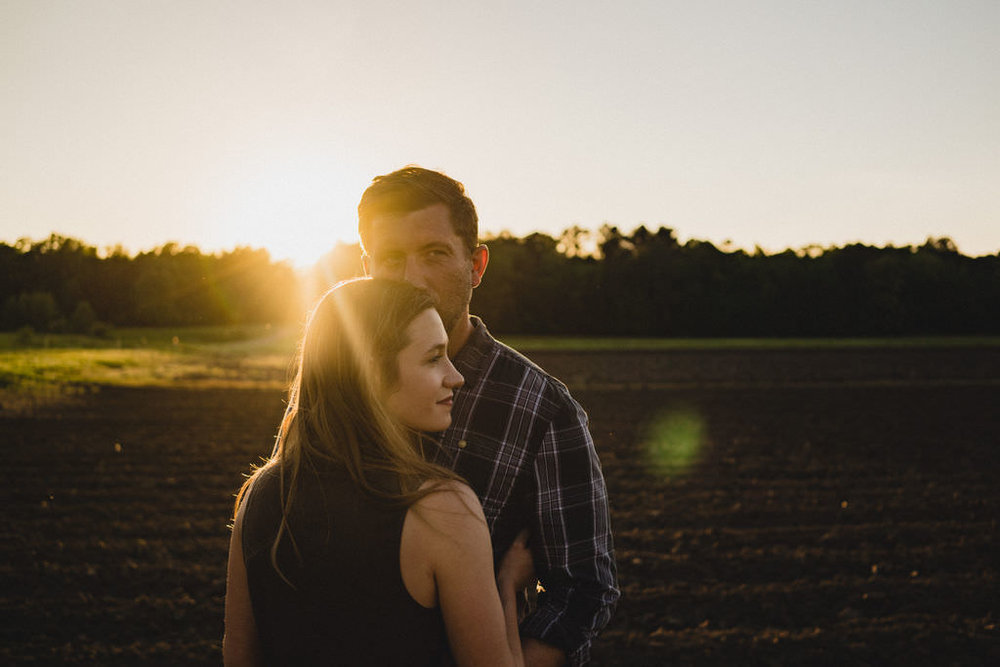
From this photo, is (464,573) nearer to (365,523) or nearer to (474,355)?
(365,523)

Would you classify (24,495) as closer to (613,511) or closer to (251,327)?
(613,511)

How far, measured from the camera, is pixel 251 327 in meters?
83.8

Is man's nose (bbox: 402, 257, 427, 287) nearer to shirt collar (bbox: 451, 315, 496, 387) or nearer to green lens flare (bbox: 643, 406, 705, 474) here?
shirt collar (bbox: 451, 315, 496, 387)

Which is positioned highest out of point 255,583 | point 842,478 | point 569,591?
→ point 255,583

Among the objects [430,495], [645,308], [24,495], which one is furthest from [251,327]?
[430,495]

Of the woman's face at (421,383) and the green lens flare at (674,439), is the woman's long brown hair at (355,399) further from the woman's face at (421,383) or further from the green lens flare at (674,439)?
the green lens flare at (674,439)

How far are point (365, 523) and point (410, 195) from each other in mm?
1045

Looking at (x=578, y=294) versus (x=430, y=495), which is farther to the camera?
(x=578, y=294)

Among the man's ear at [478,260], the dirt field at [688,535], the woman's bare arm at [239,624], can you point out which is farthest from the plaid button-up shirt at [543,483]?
the dirt field at [688,535]

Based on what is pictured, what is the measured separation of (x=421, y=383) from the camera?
1.64 m

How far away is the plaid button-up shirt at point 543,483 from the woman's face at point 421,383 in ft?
1.03

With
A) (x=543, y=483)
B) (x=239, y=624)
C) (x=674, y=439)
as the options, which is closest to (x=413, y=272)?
(x=543, y=483)

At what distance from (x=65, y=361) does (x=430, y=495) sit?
4075 centimetres

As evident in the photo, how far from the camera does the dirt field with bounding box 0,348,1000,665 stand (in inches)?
240
